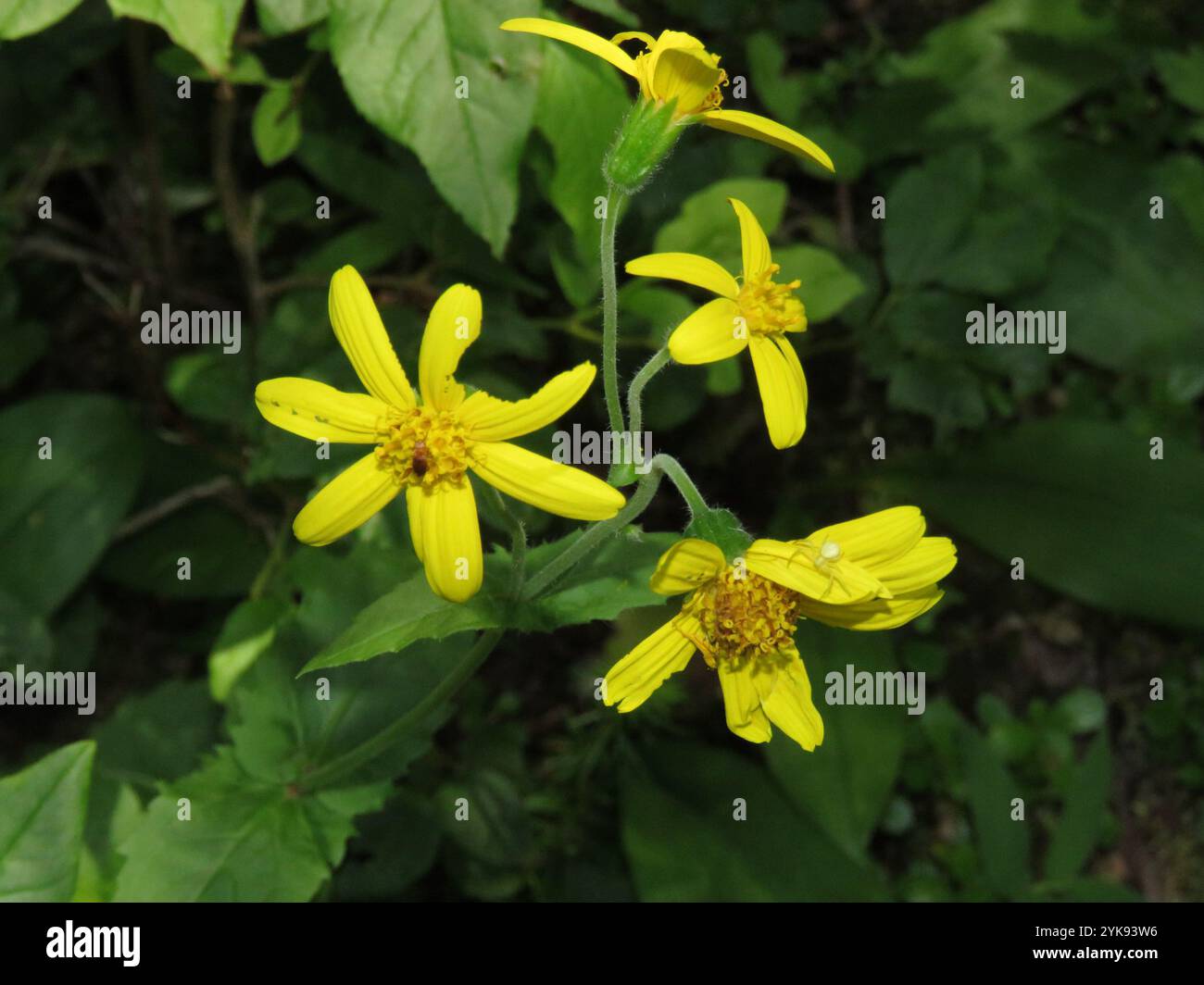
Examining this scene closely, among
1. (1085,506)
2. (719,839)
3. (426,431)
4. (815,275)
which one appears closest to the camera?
(426,431)

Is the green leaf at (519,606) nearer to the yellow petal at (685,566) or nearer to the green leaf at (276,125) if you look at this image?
the yellow petal at (685,566)

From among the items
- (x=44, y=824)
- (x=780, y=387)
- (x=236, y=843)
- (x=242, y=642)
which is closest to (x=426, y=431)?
(x=780, y=387)

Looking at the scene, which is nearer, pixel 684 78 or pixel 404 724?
pixel 684 78

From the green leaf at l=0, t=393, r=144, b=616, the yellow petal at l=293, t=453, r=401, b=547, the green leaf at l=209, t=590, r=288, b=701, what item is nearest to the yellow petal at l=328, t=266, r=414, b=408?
the yellow petal at l=293, t=453, r=401, b=547

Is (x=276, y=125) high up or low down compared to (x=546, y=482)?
up

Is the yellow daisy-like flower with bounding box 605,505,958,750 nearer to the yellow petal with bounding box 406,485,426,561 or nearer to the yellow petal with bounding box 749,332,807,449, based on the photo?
the yellow petal with bounding box 749,332,807,449

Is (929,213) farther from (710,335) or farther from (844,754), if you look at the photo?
(710,335)

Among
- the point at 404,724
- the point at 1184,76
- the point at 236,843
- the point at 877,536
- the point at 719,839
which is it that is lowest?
the point at 719,839
